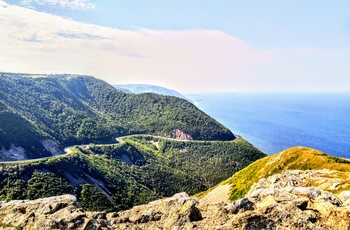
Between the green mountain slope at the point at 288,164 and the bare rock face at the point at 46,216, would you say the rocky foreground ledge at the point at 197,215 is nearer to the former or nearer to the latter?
the bare rock face at the point at 46,216

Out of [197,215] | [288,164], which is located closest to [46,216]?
[197,215]

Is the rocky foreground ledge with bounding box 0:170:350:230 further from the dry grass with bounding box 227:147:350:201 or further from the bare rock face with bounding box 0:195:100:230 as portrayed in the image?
the dry grass with bounding box 227:147:350:201

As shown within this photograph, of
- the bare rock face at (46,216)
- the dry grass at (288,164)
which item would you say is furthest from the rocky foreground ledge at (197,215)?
the dry grass at (288,164)

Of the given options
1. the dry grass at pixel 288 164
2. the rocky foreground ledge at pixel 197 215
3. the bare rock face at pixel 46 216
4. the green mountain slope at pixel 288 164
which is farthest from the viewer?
the dry grass at pixel 288 164

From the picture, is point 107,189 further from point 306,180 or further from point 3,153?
point 306,180

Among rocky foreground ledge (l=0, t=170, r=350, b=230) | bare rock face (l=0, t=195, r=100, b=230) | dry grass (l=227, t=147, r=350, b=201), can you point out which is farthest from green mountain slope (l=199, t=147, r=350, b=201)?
bare rock face (l=0, t=195, r=100, b=230)

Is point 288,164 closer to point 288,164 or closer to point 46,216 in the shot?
point 288,164

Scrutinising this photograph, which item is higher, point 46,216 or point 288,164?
point 46,216

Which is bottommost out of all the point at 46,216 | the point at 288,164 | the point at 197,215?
the point at 288,164

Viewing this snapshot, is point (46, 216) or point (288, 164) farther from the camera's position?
point (288, 164)
